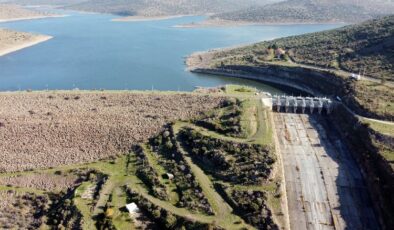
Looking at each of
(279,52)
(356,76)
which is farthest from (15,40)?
(356,76)

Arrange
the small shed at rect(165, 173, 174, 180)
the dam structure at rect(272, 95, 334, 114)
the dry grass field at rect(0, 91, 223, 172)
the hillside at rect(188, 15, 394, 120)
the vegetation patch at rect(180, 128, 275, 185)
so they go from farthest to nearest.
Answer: the hillside at rect(188, 15, 394, 120), the dam structure at rect(272, 95, 334, 114), the dry grass field at rect(0, 91, 223, 172), the small shed at rect(165, 173, 174, 180), the vegetation patch at rect(180, 128, 275, 185)

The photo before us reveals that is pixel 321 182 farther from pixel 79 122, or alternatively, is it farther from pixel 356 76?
pixel 79 122

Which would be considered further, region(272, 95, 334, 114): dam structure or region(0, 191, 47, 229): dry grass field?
region(272, 95, 334, 114): dam structure

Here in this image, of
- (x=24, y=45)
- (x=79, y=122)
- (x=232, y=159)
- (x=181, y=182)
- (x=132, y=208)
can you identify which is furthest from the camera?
(x=24, y=45)

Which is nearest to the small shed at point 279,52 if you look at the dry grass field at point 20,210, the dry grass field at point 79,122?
the dry grass field at point 79,122

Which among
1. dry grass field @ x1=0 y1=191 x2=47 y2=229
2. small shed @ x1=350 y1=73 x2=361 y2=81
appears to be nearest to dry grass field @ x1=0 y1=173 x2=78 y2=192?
dry grass field @ x1=0 y1=191 x2=47 y2=229

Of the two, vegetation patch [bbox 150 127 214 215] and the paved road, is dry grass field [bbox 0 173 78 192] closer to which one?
vegetation patch [bbox 150 127 214 215]

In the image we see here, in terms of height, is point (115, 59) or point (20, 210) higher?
point (115, 59)
